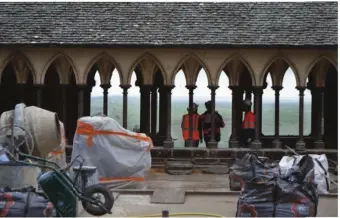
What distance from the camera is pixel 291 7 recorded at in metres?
20.9

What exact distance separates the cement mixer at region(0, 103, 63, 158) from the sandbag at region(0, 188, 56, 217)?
217 cm

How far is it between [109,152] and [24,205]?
4858mm

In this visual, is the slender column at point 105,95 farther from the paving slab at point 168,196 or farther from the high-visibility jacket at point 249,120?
the paving slab at point 168,196

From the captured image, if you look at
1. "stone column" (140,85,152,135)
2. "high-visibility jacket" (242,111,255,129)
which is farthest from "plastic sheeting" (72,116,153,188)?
"stone column" (140,85,152,135)

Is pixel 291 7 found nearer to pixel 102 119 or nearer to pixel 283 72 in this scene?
pixel 283 72

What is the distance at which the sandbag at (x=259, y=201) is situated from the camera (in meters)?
9.30

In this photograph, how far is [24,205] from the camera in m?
9.18

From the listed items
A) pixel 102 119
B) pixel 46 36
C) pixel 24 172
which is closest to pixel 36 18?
pixel 46 36

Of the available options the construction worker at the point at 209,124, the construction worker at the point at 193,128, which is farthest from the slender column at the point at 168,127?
the construction worker at the point at 209,124

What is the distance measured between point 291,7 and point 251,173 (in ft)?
37.8

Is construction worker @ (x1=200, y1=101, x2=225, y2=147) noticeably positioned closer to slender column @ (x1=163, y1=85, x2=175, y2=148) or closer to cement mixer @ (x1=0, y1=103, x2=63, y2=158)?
Result: slender column @ (x1=163, y1=85, x2=175, y2=148)

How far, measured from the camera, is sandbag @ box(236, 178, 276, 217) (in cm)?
930

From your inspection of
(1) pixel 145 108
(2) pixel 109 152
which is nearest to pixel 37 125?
(2) pixel 109 152

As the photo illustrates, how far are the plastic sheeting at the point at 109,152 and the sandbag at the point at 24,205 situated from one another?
4473 millimetres
